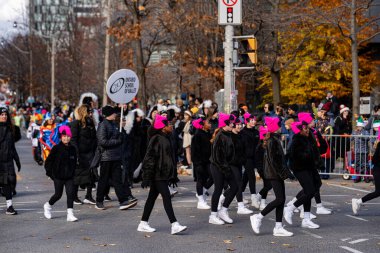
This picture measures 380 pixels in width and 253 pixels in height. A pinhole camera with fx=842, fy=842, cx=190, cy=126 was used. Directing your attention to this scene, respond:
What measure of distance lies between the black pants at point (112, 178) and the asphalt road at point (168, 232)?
282 millimetres

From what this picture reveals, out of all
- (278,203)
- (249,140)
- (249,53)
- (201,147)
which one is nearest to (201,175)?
(201,147)

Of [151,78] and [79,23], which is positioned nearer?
[151,78]

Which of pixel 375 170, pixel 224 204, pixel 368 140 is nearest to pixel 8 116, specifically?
pixel 224 204

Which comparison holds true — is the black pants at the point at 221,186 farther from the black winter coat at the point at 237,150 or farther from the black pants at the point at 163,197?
the black pants at the point at 163,197

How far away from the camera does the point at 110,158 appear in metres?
14.3

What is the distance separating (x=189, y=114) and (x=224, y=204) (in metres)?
8.66

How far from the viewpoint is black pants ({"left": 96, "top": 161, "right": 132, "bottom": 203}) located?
562 inches

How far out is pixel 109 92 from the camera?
16969 millimetres

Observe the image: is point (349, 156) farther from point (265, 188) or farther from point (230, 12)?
point (265, 188)

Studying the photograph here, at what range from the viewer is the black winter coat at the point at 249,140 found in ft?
47.8

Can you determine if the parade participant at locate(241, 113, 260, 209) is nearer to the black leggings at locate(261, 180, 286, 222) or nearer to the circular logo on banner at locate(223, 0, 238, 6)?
the black leggings at locate(261, 180, 286, 222)

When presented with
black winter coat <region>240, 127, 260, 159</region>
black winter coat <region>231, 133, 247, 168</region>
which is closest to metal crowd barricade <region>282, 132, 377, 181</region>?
black winter coat <region>240, 127, 260, 159</region>

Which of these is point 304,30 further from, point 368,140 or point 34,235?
point 34,235

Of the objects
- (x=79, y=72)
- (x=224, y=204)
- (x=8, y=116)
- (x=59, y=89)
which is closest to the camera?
(x=224, y=204)
